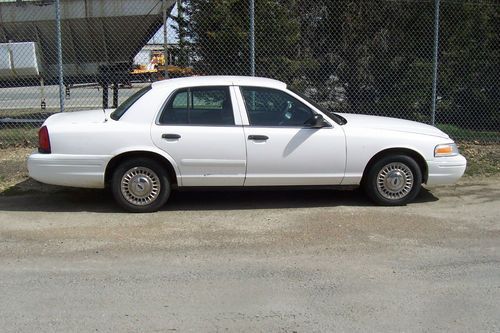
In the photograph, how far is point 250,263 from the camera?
192 inches

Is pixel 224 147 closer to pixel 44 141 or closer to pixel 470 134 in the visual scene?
pixel 44 141

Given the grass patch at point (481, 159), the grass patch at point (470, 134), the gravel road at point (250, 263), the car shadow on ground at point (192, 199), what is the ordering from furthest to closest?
the grass patch at point (470, 134) < the grass patch at point (481, 159) < the car shadow on ground at point (192, 199) < the gravel road at point (250, 263)

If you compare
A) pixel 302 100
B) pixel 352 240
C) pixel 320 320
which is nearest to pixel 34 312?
pixel 320 320

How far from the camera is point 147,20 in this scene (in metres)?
11.5

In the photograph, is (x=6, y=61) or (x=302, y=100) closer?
(x=302, y=100)

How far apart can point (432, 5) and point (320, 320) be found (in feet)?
28.6

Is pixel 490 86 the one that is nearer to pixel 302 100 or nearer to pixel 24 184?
pixel 302 100

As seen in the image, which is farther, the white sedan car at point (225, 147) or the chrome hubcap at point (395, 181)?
the chrome hubcap at point (395, 181)

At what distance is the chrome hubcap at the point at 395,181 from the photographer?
21.3 ft

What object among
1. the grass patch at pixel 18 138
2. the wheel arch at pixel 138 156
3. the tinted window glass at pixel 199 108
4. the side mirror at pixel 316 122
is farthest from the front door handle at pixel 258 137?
the grass patch at pixel 18 138

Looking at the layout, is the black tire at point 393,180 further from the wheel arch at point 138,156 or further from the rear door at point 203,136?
the wheel arch at point 138,156

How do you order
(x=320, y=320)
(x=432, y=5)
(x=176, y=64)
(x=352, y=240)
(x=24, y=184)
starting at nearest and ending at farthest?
(x=320, y=320)
(x=352, y=240)
(x=24, y=184)
(x=176, y=64)
(x=432, y=5)

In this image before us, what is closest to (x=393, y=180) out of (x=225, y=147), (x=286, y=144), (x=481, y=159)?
(x=286, y=144)

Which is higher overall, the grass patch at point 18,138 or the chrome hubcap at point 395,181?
the grass patch at point 18,138
